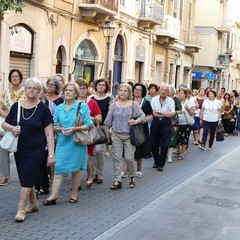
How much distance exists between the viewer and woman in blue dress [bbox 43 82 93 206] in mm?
7703

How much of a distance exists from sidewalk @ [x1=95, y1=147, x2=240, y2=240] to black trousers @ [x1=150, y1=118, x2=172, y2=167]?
105cm

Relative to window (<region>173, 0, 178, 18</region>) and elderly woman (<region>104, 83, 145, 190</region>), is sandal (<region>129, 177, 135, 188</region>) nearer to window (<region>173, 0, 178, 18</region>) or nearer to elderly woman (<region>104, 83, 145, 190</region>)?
elderly woman (<region>104, 83, 145, 190</region>)

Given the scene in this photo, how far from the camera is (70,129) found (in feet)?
25.2

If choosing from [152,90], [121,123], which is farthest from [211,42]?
[121,123]

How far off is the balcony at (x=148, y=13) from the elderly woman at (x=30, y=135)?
19217 mm

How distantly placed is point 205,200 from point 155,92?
458 centimetres

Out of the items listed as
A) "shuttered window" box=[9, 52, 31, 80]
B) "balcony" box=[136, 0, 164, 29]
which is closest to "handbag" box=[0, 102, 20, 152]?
"shuttered window" box=[9, 52, 31, 80]

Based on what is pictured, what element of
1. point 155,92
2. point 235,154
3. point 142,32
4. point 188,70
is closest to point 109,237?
point 155,92

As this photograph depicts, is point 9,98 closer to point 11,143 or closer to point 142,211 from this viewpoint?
point 11,143

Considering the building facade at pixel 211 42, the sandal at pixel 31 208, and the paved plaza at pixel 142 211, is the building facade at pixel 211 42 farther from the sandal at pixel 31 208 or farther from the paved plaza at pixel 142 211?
the sandal at pixel 31 208

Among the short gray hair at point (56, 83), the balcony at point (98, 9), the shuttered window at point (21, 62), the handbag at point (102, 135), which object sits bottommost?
the handbag at point (102, 135)

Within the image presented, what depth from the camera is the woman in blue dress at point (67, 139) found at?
770 cm

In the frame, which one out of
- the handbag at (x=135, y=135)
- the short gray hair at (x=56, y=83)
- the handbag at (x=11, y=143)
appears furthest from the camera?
the handbag at (x=135, y=135)

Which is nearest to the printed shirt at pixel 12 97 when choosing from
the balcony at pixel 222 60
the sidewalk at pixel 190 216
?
the sidewalk at pixel 190 216
